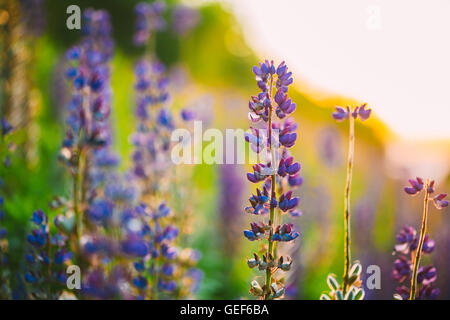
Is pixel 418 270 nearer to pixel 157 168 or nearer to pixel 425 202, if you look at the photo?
pixel 425 202

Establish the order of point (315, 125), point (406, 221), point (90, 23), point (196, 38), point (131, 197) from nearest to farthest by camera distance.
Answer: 1. point (131, 197)
2. point (90, 23)
3. point (406, 221)
4. point (315, 125)
5. point (196, 38)

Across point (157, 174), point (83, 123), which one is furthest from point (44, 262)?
point (157, 174)

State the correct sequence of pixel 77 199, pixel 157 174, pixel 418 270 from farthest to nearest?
1. pixel 157 174
2. pixel 77 199
3. pixel 418 270

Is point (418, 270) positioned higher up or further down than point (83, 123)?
further down

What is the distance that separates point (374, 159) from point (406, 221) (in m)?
1.95

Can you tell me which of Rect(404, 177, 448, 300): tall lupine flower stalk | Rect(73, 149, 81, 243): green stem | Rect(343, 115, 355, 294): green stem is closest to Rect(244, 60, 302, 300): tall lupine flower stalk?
Rect(343, 115, 355, 294): green stem

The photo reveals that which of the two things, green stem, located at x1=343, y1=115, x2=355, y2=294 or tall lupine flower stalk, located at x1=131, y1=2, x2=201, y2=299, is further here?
tall lupine flower stalk, located at x1=131, y1=2, x2=201, y2=299

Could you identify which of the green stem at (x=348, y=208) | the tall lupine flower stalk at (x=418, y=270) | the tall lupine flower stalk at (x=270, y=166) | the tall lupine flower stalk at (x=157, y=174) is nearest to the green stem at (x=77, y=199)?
the tall lupine flower stalk at (x=157, y=174)

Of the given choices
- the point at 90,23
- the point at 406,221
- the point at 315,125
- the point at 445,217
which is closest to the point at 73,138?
the point at 90,23

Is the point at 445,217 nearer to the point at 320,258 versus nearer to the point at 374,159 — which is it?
the point at 320,258

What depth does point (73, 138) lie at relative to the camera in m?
1.70

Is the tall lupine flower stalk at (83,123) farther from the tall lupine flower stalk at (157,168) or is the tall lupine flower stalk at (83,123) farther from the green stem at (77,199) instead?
the tall lupine flower stalk at (157,168)

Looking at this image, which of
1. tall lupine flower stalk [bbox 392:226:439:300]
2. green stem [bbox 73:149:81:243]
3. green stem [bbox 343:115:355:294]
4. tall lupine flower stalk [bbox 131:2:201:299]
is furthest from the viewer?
tall lupine flower stalk [bbox 131:2:201:299]

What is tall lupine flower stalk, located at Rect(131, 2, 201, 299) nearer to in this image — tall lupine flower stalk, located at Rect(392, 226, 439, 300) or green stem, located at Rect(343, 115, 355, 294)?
green stem, located at Rect(343, 115, 355, 294)
